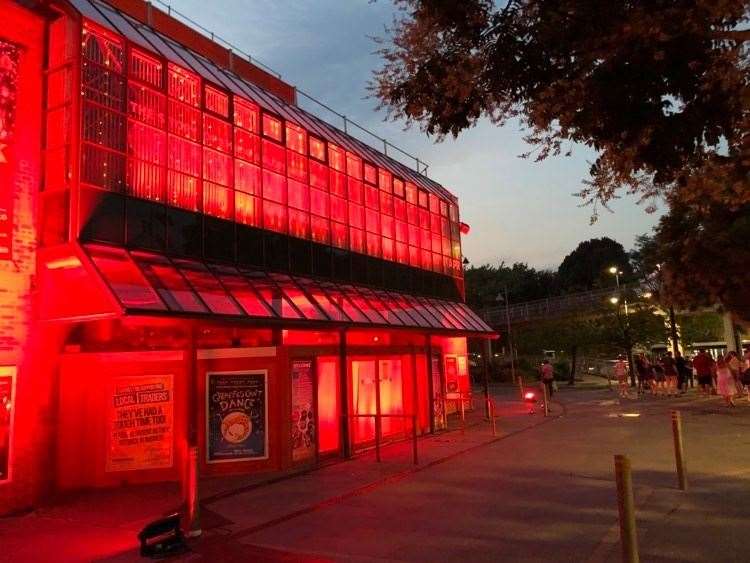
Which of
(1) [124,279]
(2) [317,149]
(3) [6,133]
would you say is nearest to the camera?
(3) [6,133]

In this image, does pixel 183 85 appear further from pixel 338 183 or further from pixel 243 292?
pixel 338 183

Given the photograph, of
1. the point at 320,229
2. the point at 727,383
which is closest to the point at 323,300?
the point at 320,229

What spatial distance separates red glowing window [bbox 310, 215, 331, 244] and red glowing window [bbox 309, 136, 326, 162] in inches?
62.8

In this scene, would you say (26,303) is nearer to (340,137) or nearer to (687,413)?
(340,137)

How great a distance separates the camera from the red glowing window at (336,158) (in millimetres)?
16891

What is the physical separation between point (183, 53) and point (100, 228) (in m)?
6.08

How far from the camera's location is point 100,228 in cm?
1045

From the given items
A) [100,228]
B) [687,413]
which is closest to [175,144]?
[100,228]

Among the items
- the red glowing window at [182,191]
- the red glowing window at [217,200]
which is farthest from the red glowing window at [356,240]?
the red glowing window at [182,191]

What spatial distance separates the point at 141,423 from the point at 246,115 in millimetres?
7101

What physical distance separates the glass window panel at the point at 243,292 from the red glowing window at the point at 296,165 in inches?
134

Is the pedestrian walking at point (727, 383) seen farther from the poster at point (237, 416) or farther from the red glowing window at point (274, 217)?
the poster at point (237, 416)

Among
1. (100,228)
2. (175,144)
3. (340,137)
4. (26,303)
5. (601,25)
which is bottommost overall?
(26,303)

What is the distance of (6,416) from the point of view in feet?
30.5
